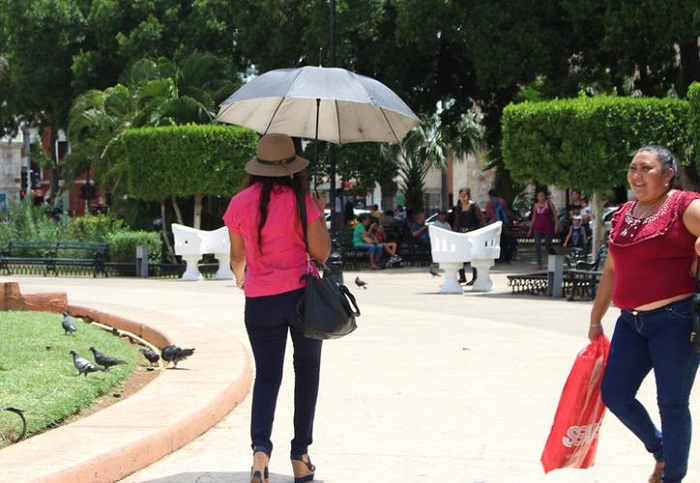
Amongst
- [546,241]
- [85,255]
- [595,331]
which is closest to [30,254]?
[85,255]

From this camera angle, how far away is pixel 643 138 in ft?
66.7

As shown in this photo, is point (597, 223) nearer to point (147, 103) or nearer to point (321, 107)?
point (321, 107)

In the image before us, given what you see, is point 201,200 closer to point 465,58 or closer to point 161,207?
point 161,207

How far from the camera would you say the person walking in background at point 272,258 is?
5.75 meters

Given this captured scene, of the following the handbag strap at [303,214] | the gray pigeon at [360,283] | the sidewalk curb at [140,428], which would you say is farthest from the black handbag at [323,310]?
the gray pigeon at [360,283]

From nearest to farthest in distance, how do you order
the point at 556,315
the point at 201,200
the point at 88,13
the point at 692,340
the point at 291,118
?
the point at 692,340, the point at 291,118, the point at 556,315, the point at 201,200, the point at 88,13

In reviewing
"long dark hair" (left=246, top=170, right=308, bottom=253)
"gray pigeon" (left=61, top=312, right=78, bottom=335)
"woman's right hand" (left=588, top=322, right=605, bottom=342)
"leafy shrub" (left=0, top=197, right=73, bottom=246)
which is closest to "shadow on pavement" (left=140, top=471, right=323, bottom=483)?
"long dark hair" (left=246, top=170, right=308, bottom=253)

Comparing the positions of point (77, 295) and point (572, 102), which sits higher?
point (572, 102)

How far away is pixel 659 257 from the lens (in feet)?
17.7

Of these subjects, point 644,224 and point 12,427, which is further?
point 12,427

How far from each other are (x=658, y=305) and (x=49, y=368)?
5.17m

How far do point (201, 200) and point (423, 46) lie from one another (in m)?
6.64

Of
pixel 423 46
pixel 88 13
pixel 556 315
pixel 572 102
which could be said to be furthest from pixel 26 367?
pixel 88 13

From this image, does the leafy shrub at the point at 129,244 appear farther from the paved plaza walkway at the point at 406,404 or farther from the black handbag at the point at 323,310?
the black handbag at the point at 323,310
